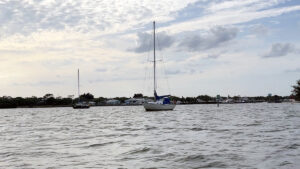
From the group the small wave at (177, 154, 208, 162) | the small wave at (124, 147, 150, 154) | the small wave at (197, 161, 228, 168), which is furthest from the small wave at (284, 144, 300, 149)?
the small wave at (124, 147, 150, 154)

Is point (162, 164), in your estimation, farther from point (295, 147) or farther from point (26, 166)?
point (295, 147)

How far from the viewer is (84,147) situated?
20344mm

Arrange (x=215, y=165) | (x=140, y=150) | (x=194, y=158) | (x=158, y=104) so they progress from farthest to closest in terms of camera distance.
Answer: (x=158, y=104) → (x=140, y=150) → (x=194, y=158) → (x=215, y=165)

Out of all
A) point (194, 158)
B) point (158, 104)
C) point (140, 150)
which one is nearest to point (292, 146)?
point (194, 158)

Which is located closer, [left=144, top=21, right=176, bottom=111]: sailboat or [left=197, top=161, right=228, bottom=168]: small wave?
[left=197, top=161, right=228, bottom=168]: small wave

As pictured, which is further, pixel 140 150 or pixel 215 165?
pixel 140 150

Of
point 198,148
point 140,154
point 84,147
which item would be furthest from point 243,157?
point 84,147

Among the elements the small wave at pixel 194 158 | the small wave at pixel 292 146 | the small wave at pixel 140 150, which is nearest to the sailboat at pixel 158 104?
the small wave at pixel 140 150

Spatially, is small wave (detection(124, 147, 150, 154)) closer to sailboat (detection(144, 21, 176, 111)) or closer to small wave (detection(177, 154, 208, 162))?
small wave (detection(177, 154, 208, 162))

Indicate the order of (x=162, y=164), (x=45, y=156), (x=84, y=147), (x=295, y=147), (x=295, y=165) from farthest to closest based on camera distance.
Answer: (x=84, y=147) < (x=295, y=147) < (x=45, y=156) < (x=162, y=164) < (x=295, y=165)

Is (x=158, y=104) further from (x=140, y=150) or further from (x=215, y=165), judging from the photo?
(x=215, y=165)

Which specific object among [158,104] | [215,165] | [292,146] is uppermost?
[158,104]

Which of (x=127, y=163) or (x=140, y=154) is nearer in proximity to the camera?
(x=127, y=163)

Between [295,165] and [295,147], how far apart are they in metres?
4.92
